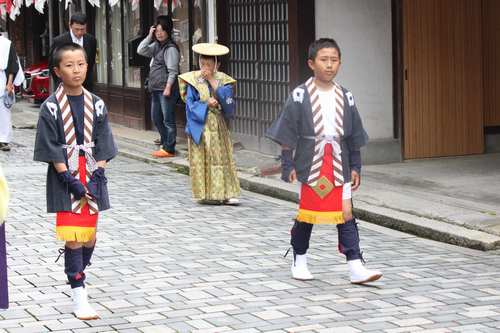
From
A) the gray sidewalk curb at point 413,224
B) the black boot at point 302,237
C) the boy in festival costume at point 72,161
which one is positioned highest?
the boy in festival costume at point 72,161

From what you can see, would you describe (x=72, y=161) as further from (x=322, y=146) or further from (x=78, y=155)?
(x=322, y=146)

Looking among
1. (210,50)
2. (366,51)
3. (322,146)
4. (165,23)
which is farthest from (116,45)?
(322,146)

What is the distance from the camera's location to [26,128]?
50.9 ft

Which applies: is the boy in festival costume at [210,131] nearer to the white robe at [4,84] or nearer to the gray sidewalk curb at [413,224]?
the gray sidewalk curb at [413,224]

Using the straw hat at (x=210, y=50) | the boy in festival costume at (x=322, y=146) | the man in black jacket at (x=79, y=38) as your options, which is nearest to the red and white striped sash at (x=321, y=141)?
the boy in festival costume at (x=322, y=146)

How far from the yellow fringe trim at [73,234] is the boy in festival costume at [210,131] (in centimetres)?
355

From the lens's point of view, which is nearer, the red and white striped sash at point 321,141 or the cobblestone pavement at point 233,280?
the cobblestone pavement at point 233,280

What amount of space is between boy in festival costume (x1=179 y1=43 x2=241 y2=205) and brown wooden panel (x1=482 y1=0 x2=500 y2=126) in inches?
174

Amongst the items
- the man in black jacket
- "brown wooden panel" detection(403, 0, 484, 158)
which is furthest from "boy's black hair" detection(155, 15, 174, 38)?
"brown wooden panel" detection(403, 0, 484, 158)

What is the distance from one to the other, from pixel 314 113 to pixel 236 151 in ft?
20.0

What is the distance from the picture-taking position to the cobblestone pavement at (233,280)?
415cm

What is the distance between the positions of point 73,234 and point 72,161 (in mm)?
429

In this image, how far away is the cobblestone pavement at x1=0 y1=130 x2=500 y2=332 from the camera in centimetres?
415

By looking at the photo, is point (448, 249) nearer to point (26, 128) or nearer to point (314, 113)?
point (314, 113)
